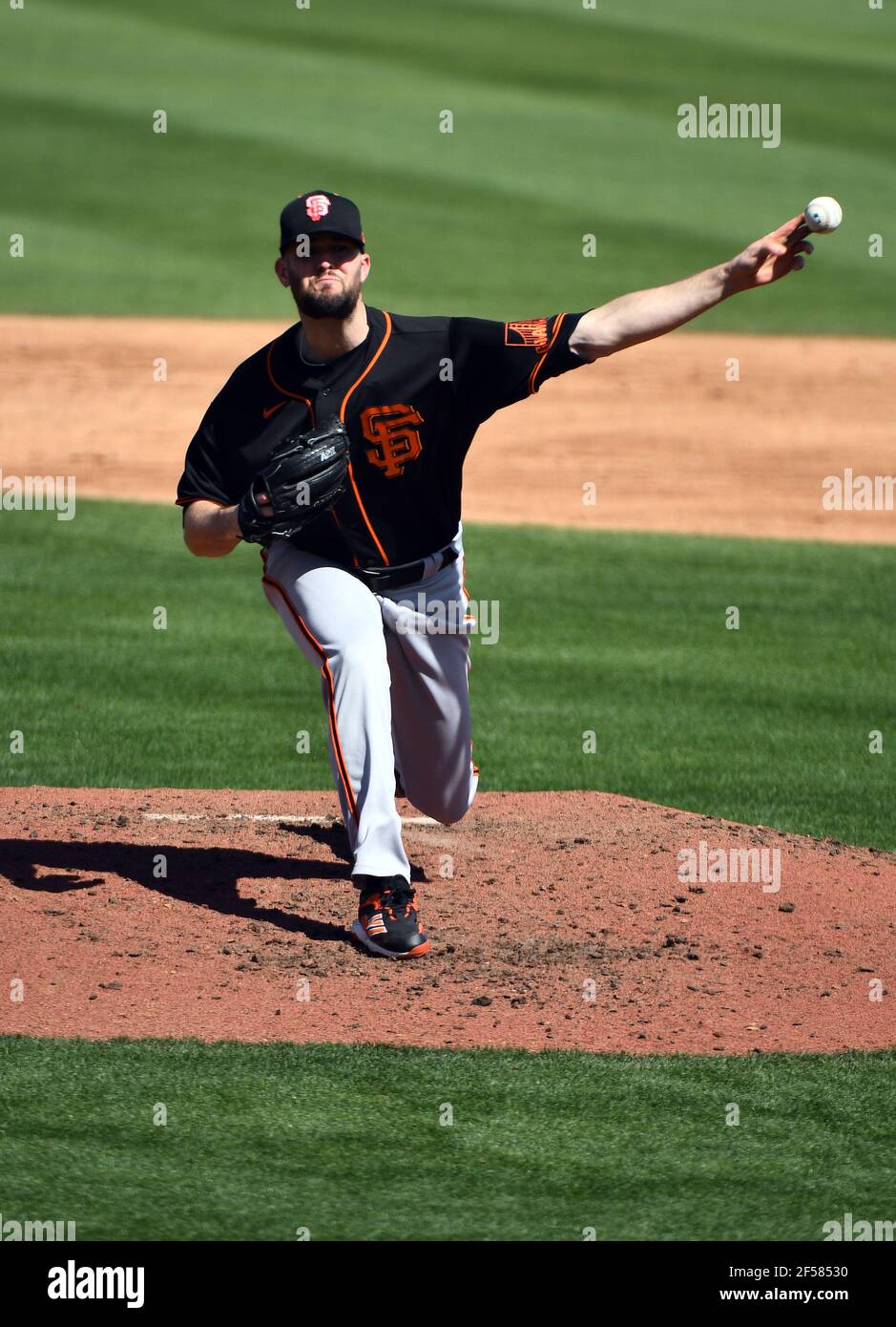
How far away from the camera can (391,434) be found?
624cm

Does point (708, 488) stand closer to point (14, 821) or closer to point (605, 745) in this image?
point (605, 745)

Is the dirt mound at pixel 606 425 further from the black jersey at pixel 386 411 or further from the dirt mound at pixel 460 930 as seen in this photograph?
the black jersey at pixel 386 411

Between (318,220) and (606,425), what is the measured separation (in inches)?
494

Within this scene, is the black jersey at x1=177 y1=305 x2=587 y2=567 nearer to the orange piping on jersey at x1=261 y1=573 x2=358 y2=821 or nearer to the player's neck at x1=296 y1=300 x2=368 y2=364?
the player's neck at x1=296 y1=300 x2=368 y2=364

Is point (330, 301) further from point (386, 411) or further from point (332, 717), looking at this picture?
point (332, 717)

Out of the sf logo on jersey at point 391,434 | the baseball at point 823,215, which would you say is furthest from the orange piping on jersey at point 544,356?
the baseball at point 823,215

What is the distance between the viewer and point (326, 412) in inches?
245

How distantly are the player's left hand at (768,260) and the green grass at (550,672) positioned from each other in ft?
8.52

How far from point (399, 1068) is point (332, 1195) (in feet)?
2.48

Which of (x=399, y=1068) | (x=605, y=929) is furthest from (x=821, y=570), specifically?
(x=399, y=1068)

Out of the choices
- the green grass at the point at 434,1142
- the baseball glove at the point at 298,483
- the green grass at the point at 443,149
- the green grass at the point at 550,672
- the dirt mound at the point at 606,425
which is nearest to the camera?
the green grass at the point at 434,1142

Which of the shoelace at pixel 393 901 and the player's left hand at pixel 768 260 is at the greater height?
the player's left hand at pixel 768 260

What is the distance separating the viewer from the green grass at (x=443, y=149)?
23.4 m

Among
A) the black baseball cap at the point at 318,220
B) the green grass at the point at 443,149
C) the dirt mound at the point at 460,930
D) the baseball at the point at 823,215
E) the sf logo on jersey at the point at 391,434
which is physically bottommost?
the dirt mound at the point at 460,930
